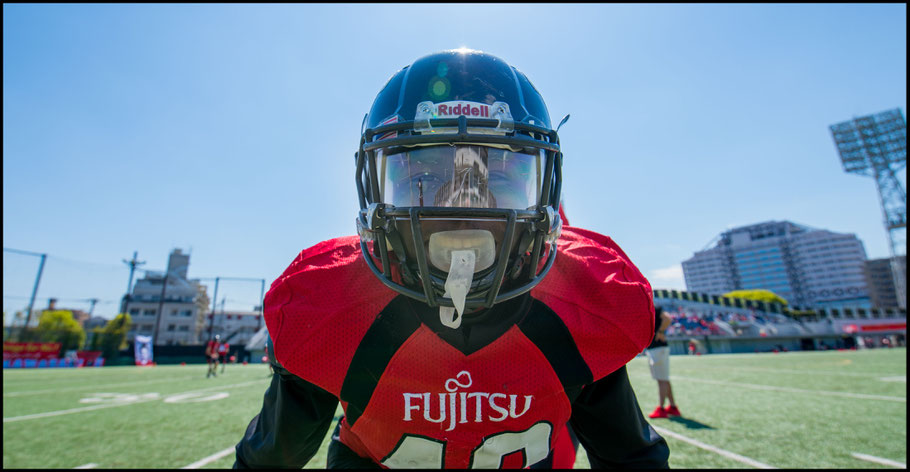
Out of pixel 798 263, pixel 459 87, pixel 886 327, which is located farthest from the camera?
pixel 798 263

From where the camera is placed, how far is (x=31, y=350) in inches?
939

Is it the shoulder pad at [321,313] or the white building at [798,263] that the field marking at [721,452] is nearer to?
the shoulder pad at [321,313]

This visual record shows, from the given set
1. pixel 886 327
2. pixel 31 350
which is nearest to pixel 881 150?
pixel 886 327

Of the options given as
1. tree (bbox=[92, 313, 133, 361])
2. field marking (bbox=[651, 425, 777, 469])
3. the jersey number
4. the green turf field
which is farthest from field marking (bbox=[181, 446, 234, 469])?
tree (bbox=[92, 313, 133, 361])

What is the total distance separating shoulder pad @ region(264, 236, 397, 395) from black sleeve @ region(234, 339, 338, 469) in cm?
11

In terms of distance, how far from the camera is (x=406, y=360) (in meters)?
1.17

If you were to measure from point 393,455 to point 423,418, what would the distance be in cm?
20

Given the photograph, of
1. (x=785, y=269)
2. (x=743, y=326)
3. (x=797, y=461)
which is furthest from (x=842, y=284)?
(x=797, y=461)

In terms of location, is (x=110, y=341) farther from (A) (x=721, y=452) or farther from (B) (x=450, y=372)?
(B) (x=450, y=372)

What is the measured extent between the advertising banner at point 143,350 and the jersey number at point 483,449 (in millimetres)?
29118

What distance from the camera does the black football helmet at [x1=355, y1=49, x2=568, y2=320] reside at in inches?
43.8

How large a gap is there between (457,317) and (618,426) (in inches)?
24.6

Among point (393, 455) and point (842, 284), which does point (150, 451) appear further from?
point (842, 284)

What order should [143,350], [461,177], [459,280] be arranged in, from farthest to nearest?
[143,350]
[461,177]
[459,280]
